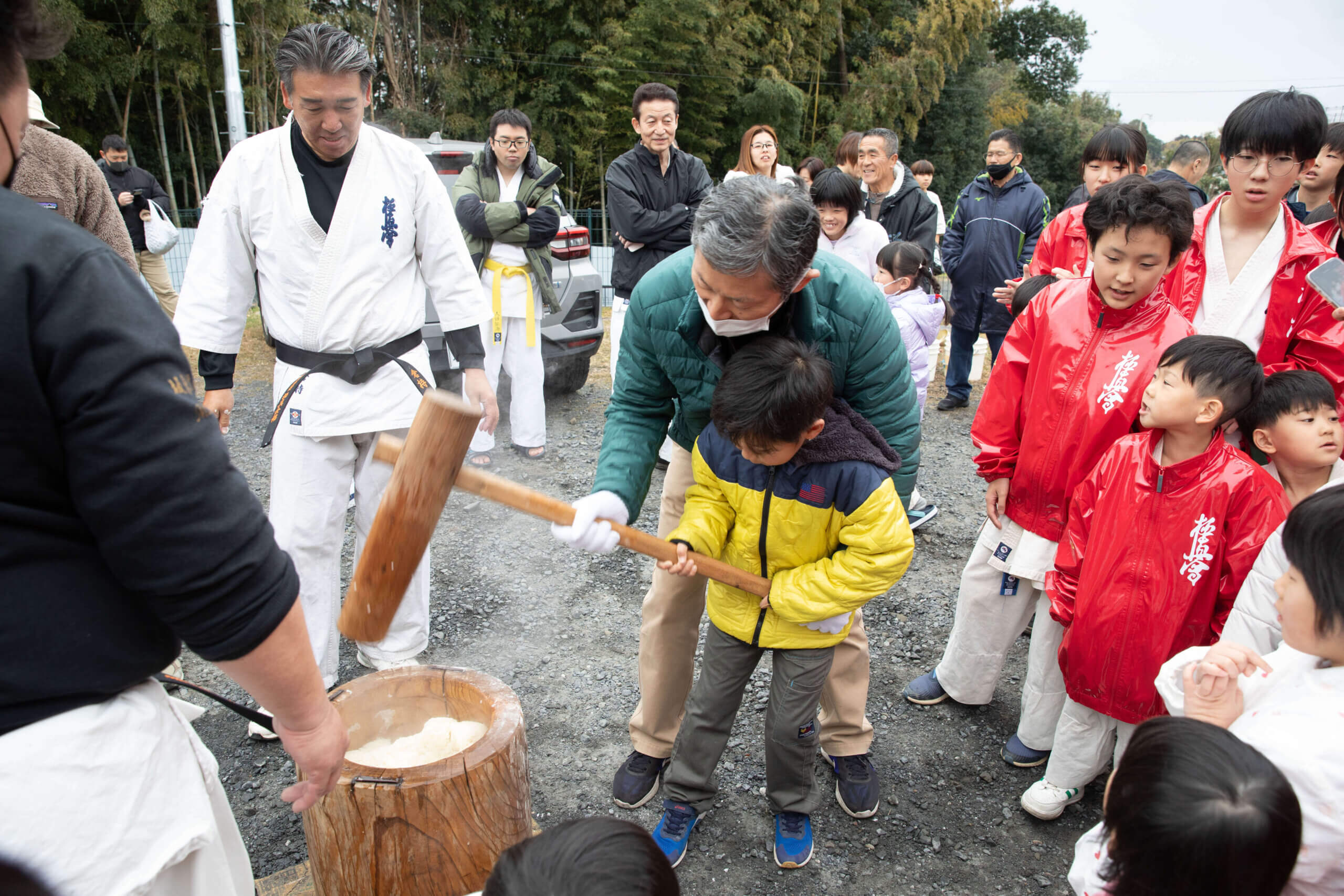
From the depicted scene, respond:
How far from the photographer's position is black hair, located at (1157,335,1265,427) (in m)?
2.26

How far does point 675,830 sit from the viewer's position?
2531 millimetres

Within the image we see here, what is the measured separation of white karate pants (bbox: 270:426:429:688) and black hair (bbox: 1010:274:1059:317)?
10.6 ft

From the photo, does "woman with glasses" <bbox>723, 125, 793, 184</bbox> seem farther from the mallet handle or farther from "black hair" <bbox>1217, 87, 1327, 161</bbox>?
the mallet handle

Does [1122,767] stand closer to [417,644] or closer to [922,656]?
[922,656]

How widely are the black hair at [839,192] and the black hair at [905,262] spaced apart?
0.33 m

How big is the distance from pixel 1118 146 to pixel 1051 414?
3200mm

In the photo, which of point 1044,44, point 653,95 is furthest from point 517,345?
point 1044,44

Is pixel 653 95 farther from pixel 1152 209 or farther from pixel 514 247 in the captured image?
pixel 1152 209

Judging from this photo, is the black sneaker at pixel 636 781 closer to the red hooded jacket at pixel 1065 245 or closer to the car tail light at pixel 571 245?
the red hooded jacket at pixel 1065 245

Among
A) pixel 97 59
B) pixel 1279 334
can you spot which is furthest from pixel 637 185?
pixel 97 59

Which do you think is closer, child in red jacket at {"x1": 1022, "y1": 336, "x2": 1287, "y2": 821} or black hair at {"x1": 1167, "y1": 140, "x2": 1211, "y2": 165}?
child in red jacket at {"x1": 1022, "y1": 336, "x2": 1287, "y2": 821}

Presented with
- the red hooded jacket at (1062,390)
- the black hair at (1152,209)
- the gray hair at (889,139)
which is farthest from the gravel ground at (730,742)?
the gray hair at (889,139)

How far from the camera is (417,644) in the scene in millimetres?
3342

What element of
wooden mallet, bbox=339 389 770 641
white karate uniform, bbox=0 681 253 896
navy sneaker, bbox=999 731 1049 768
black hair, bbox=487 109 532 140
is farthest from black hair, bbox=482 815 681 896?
black hair, bbox=487 109 532 140
